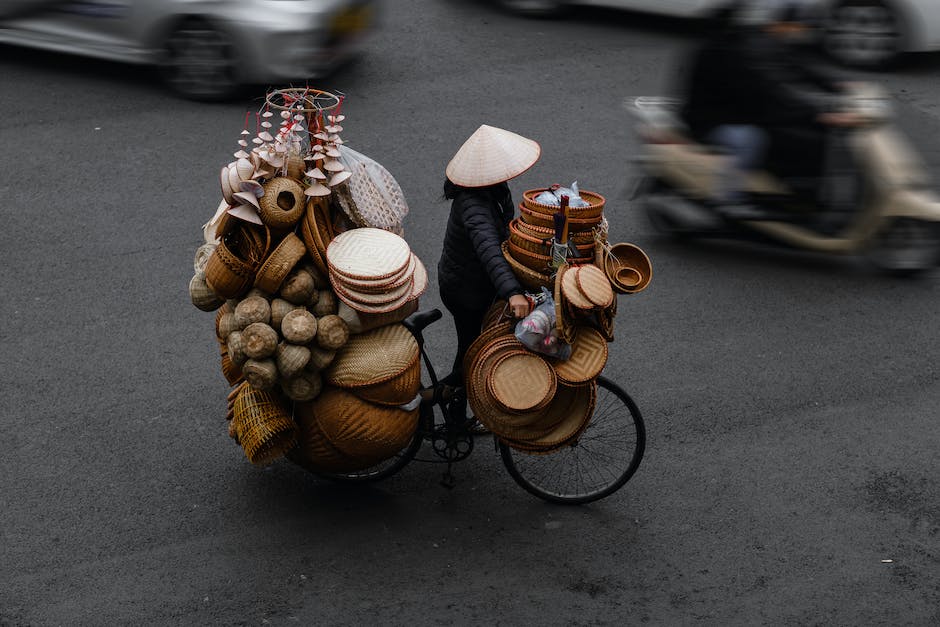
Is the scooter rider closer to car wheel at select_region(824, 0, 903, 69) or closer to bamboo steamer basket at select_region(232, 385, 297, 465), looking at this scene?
car wheel at select_region(824, 0, 903, 69)

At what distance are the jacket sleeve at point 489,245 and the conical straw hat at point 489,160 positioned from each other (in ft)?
0.43

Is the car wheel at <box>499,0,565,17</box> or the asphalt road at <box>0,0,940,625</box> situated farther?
the car wheel at <box>499,0,565,17</box>

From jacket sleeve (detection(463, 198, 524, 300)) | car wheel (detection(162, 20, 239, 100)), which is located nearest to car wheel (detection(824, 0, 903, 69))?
car wheel (detection(162, 20, 239, 100))

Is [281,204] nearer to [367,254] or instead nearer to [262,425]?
[367,254]

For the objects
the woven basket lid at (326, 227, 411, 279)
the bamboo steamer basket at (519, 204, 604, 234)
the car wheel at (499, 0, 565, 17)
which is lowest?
the car wheel at (499, 0, 565, 17)

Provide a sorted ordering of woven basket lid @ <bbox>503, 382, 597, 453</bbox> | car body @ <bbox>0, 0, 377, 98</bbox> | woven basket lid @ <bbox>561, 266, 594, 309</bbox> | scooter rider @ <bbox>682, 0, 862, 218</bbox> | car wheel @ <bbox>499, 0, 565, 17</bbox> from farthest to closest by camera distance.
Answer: car wheel @ <bbox>499, 0, 565, 17</bbox>
car body @ <bbox>0, 0, 377, 98</bbox>
scooter rider @ <bbox>682, 0, 862, 218</bbox>
woven basket lid @ <bbox>503, 382, 597, 453</bbox>
woven basket lid @ <bbox>561, 266, 594, 309</bbox>

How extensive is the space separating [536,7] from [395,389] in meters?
8.03

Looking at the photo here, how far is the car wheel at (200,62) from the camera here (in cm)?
970

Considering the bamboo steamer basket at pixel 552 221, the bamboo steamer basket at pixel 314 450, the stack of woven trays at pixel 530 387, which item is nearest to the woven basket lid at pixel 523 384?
the stack of woven trays at pixel 530 387

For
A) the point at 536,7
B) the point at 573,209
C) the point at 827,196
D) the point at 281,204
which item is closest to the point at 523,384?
the point at 573,209

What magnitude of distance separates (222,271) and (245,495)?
1352mm

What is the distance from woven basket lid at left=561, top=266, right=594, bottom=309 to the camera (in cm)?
471

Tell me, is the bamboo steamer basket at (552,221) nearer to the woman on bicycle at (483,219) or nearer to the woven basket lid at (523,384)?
the woman on bicycle at (483,219)

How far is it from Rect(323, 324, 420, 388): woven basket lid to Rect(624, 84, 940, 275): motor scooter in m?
3.56
